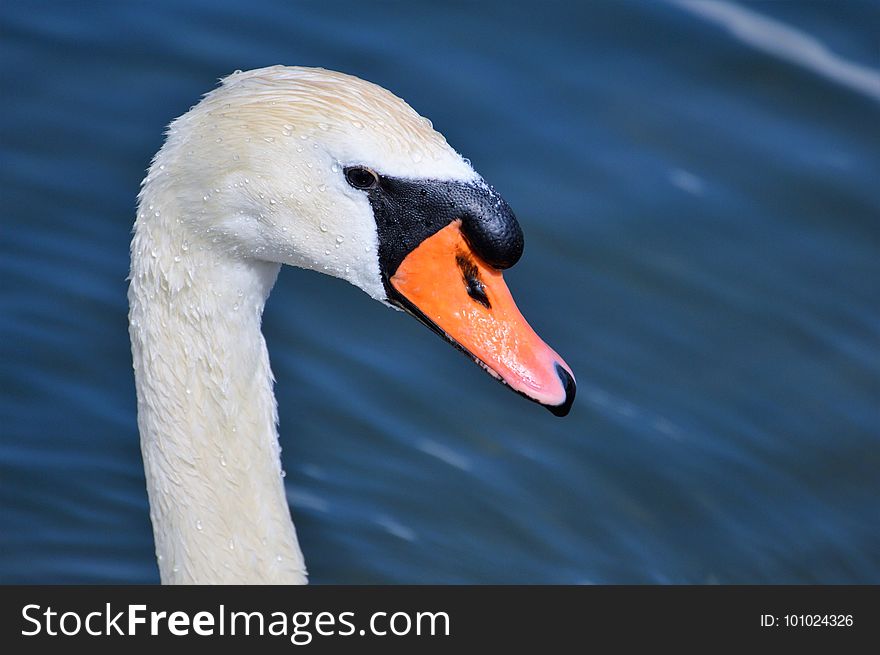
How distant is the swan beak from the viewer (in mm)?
4965

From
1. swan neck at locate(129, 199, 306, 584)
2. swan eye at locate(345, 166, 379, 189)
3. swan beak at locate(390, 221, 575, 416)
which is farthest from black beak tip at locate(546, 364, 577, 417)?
swan neck at locate(129, 199, 306, 584)

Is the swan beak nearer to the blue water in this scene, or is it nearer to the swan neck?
the swan neck

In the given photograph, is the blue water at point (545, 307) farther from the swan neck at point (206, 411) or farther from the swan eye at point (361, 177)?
the swan eye at point (361, 177)

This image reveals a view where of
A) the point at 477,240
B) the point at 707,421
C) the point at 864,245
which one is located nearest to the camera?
the point at 477,240

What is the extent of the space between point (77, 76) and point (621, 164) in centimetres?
333

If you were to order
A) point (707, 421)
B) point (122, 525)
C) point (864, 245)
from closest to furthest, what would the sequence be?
1. point (122, 525)
2. point (707, 421)
3. point (864, 245)

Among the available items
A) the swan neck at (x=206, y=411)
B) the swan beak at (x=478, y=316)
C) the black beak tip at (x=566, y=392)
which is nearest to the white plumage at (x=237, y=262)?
the swan neck at (x=206, y=411)

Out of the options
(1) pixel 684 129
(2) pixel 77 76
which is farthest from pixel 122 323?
(1) pixel 684 129

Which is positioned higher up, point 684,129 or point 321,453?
point 684,129

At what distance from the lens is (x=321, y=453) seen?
7855 millimetres

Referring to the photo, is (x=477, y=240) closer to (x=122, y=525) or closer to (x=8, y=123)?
(x=122, y=525)

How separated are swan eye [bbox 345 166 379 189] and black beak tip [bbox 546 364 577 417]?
0.86 metres

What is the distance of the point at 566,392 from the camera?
16.3ft

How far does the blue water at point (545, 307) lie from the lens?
754 centimetres
